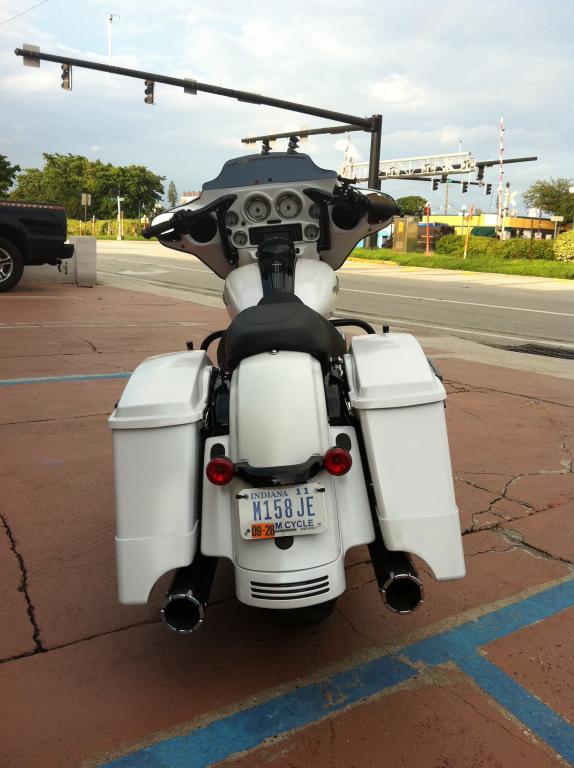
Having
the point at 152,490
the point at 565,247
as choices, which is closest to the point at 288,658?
the point at 152,490

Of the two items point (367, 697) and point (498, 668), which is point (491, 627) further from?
point (367, 697)

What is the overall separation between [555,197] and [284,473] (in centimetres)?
6645

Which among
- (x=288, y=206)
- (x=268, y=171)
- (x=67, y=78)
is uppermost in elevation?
(x=67, y=78)

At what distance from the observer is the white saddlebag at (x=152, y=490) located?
213 cm

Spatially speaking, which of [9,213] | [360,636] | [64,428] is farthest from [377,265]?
[360,636]

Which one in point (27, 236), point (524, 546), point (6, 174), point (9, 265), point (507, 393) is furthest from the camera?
point (6, 174)

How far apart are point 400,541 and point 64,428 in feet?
11.3

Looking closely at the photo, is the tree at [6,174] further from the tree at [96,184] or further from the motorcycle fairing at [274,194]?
the motorcycle fairing at [274,194]

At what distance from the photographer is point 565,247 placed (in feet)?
98.6

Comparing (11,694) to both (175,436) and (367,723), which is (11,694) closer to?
(175,436)

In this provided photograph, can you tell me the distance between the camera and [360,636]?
8.61 ft

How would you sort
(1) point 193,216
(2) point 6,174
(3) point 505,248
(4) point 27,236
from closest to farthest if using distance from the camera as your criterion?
(1) point 193,216 → (4) point 27,236 → (3) point 505,248 → (2) point 6,174

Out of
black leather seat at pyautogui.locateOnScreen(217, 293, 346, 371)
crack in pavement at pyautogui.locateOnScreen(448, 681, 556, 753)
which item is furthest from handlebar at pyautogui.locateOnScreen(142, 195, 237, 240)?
crack in pavement at pyautogui.locateOnScreen(448, 681, 556, 753)

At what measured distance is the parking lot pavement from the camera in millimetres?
2061
